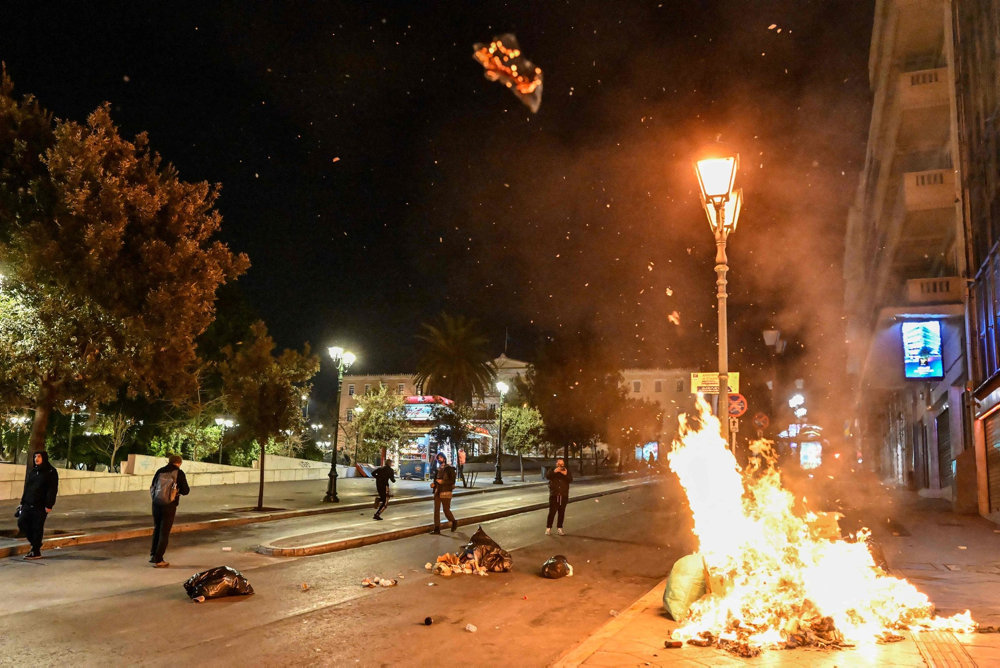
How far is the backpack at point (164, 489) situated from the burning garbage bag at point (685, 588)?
7.33 metres

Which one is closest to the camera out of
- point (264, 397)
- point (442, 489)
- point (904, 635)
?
point (904, 635)

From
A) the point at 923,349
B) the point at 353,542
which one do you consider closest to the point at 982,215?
the point at 923,349

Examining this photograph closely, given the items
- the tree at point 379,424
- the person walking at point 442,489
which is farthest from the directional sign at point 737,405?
the tree at point 379,424

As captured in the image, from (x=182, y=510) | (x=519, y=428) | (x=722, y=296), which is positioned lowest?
(x=182, y=510)

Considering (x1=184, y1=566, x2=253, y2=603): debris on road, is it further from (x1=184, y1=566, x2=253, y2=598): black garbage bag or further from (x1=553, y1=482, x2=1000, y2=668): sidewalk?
(x1=553, y1=482, x2=1000, y2=668): sidewalk

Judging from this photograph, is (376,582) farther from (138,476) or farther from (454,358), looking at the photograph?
(454,358)

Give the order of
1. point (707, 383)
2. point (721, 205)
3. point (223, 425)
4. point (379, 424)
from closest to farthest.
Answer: point (721, 205), point (707, 383), point (223, 425), point (379, 424)

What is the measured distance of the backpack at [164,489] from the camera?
10695mm

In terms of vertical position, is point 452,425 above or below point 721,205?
below

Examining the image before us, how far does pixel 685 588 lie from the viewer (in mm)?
7270

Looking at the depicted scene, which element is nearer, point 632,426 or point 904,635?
point 904,635

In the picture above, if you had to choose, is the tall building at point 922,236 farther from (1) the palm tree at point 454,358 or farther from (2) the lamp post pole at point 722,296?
(1) the palm tree at point 454,358

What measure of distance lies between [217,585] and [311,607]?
3.77 feet

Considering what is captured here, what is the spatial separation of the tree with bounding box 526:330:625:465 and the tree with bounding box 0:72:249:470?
3736 cm
